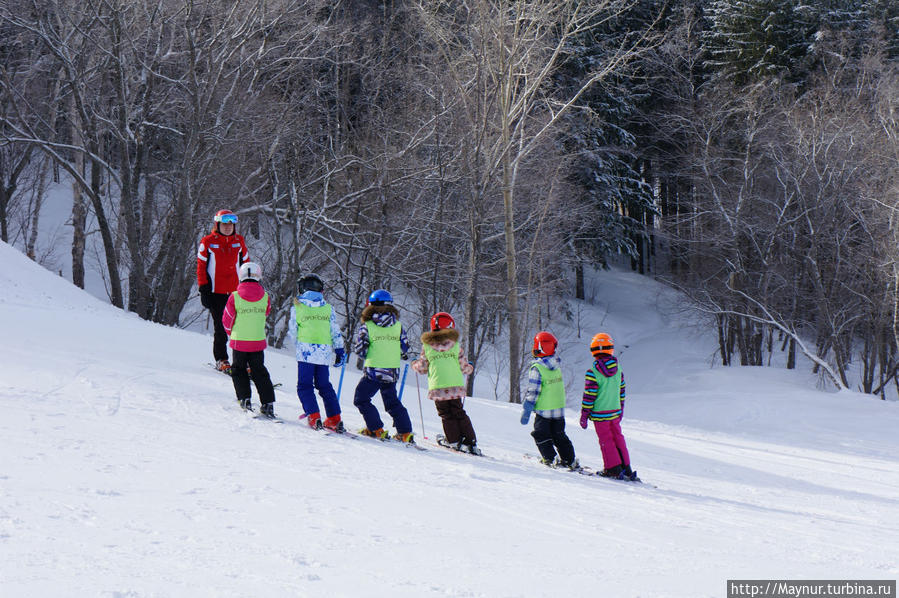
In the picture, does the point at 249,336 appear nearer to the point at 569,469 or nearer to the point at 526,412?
the point at 526,412

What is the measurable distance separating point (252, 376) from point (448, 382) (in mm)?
2021

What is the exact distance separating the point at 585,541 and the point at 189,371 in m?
6.20

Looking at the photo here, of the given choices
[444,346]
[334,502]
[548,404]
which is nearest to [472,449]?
[548,404]

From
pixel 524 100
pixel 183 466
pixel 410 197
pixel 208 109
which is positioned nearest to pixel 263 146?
pixel 208 109

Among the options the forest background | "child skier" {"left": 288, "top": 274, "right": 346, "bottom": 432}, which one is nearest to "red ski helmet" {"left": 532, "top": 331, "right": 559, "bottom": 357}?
"child skier" {"left": 288, "top": 274, "right": 346, "bottom": 432}

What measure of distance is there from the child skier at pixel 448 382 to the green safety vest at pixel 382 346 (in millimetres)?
295

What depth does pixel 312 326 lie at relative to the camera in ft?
24.5

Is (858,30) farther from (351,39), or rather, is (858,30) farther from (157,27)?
(157,27)

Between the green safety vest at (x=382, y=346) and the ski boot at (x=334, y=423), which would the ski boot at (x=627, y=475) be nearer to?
the green safety vest at (x=382, y=346)

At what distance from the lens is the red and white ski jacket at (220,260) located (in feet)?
29.1

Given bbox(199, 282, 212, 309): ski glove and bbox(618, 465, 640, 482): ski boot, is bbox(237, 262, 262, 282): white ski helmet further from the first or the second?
bbox(618, 465, 640, 482): ski boot

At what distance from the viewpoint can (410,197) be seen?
69.1ft

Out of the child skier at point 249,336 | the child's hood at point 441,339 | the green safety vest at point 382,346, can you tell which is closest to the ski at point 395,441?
the green safety vest at point 382,346

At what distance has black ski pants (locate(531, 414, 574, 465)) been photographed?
7.75 metres
